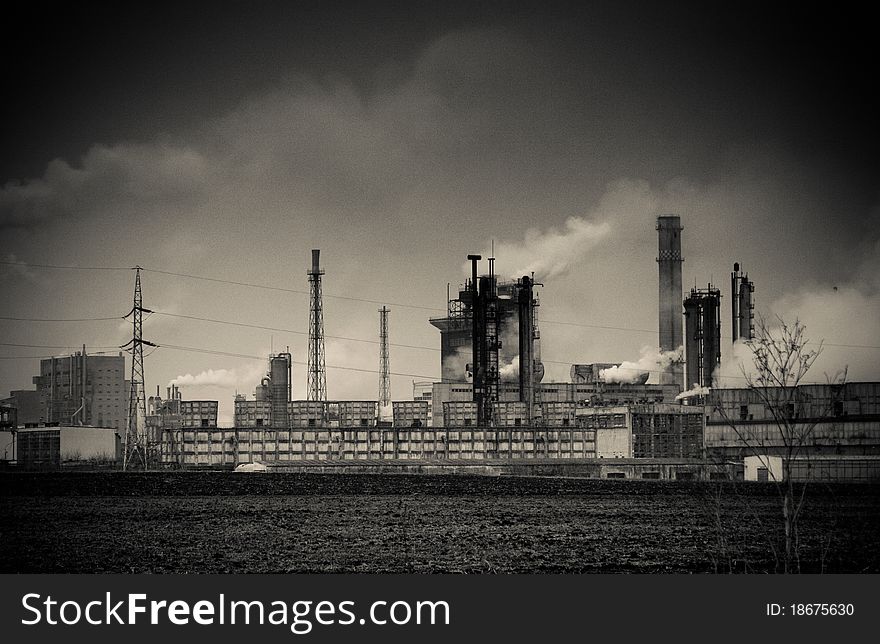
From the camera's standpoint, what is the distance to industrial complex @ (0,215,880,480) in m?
92.8

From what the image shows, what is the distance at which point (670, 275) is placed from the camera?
105500 millimetres

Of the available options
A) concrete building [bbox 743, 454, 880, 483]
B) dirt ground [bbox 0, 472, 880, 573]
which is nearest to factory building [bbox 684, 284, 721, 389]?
concrete building [bbox 743, 454, 880, 483]

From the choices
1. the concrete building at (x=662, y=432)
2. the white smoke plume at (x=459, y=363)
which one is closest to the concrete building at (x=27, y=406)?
the white smoke plume at (x=459, y=363)

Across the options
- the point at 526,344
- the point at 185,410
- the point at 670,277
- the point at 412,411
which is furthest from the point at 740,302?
the point at 185,410

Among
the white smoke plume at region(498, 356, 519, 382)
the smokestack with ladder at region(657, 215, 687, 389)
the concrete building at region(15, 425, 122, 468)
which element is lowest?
the concrete building at region(15, 425, 122, 468)

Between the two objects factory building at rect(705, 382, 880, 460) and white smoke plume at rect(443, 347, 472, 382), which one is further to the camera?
white smoke plume at rect(443, 347, 472, 382)

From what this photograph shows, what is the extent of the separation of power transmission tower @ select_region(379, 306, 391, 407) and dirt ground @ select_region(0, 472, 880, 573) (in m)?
61.7

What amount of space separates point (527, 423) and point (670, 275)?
22.8 meters

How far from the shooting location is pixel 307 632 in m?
18.2

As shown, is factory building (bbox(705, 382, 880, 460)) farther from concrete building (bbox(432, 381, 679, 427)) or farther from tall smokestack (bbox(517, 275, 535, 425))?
concrete building (bbox(432, 381, 679, 427))

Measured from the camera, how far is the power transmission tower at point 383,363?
13200cm

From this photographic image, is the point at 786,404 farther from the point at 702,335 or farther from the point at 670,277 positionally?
the point at 702,335

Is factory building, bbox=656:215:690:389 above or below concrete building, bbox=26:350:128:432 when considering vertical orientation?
above

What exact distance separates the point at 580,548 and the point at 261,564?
9.94 meters
